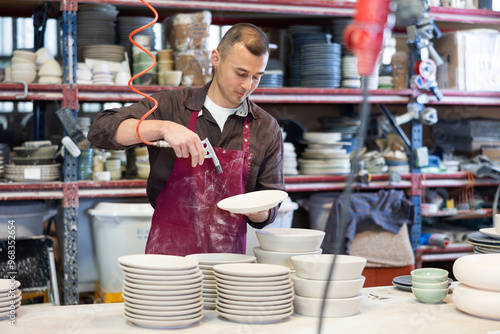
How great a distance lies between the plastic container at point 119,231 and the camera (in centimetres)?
362

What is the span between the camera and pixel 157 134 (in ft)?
6.62

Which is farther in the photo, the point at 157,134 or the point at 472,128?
the point at 472,128

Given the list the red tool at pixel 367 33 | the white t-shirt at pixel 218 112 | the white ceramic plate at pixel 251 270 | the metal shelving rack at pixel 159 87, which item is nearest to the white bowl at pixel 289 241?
the white ceramic plate at pixel 251 270

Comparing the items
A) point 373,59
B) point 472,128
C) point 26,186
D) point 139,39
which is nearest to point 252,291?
point 373,59

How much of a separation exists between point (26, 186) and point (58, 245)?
2.25 ft

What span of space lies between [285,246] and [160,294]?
0.49m

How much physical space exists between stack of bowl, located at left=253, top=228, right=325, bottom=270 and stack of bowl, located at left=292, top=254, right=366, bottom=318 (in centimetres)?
13

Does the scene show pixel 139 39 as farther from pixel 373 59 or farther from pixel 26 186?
pixel 373 59

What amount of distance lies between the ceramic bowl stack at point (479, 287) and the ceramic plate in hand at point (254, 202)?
62 cm

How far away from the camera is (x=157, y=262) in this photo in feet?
5.48

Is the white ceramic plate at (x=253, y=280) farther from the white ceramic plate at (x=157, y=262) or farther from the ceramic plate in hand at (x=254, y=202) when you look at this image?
the ceramic plate in hand at (x=254, y=202)

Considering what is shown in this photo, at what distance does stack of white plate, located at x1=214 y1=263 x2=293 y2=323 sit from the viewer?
163cm

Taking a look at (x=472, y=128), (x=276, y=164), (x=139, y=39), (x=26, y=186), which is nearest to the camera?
(x=276, y=164)

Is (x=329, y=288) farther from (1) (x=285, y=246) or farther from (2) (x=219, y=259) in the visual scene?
(2) (x=219, y=259)
